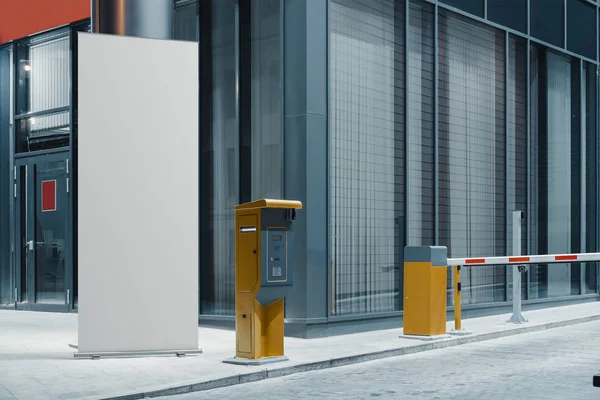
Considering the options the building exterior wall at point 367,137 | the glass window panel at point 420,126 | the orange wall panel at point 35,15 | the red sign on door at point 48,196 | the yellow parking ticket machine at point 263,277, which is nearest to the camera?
the yellow parking ticket machine at point 263,277

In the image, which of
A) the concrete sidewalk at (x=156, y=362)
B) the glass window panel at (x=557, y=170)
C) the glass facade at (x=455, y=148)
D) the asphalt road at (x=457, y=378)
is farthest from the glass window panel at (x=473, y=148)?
the asphalt road at (x=457, y=378)

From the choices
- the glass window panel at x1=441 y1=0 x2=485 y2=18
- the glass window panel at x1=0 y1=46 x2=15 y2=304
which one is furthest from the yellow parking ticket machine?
the glass window panel at x1=0 y1=46 x2=15 y2=304

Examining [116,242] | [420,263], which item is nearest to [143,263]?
[116,242]

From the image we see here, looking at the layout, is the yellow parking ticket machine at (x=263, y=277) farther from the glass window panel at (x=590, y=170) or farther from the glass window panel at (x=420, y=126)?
the glass window panel at (x=590, y=170)

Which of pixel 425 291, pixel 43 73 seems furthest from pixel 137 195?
pixel 43 73

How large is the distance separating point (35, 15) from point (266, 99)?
689 centimetres

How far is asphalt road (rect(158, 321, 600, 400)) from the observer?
784 cm

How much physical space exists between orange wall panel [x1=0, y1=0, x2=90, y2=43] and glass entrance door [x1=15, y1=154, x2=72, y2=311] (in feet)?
8.66

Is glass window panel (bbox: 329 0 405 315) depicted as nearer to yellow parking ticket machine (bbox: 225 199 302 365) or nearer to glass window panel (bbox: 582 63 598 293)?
yellow parking ticket machine (bbox: 225 199 302 365)

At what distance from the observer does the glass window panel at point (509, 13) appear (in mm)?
16484

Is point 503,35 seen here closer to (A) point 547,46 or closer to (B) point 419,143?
(A) point 547,46

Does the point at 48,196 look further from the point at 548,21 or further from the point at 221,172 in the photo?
the point at 548,21

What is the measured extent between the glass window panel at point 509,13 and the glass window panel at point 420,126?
212 cm

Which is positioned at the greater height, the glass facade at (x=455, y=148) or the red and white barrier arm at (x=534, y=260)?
the glass facade at (x=455, y=148)
